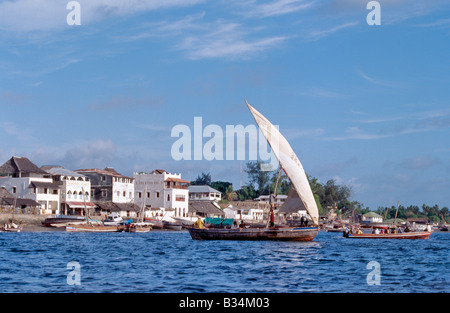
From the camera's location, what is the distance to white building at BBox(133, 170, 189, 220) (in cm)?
13150

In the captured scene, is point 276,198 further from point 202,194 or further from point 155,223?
point 155,223

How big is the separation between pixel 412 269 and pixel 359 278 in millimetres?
6974

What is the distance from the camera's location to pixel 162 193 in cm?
13225

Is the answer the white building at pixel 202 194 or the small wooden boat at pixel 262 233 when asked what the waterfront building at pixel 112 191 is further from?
the small wooden boat at pixel 262 233

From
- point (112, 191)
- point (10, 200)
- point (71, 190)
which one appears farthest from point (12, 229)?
point (112, 191)

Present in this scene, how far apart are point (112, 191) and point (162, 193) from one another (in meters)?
11.2

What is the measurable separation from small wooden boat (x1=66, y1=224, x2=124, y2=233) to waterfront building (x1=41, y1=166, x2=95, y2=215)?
19.1 metres

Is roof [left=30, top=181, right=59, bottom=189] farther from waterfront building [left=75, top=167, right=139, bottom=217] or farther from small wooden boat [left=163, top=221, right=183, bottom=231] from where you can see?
small wooden boat [left=163, top=221, right=183, bottom=231]

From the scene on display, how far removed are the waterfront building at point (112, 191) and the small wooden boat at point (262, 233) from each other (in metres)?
56.4

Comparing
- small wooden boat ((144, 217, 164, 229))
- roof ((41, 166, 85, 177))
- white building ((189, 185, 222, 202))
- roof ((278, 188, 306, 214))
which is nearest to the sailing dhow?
roof ((278, 188, 306, 214))
